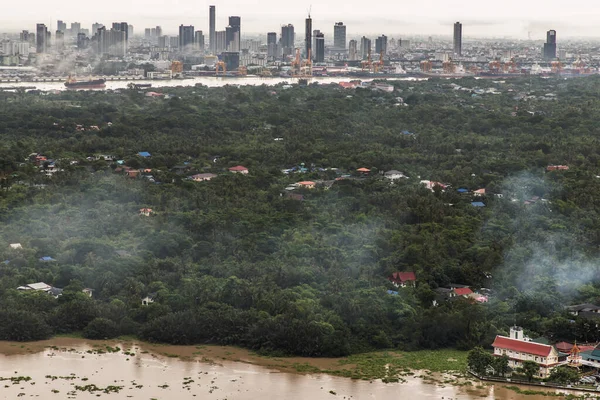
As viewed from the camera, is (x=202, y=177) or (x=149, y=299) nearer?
(x=149, y=299)

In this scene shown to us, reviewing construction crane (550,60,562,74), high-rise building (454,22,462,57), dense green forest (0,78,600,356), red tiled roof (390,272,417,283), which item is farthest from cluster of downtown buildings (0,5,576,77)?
red tiled roof (390,272,417,283)

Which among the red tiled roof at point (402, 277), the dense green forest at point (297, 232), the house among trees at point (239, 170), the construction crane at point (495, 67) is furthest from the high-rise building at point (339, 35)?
the red tiled roof at point (402, 277)

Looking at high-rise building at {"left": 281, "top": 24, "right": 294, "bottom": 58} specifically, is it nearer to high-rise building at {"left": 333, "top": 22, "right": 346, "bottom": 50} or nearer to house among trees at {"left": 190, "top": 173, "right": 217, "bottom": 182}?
high-rise building at {"left": 333, "top": 22, "right": 346, "bottom": 50}

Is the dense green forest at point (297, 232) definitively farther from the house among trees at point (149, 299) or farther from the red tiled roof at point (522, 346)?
the red tiled roof at point (522, 346)

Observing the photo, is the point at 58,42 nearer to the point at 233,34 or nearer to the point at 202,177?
the point at 233,34

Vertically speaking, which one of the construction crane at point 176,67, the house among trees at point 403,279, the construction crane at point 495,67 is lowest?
the house among trees at point 403,279

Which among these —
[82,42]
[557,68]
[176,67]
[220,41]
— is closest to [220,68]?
[176,67]
